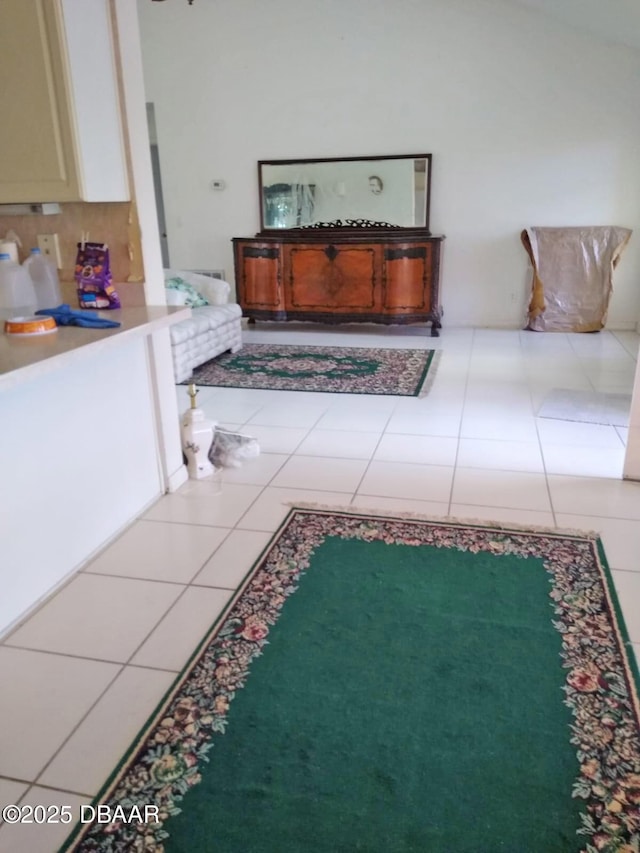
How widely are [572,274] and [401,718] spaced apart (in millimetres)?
5370

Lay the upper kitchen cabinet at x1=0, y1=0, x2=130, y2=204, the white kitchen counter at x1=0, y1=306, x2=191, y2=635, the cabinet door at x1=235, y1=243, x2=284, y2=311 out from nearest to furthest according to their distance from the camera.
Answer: the white kitchen counter at x1=0, y1=306, x2=191, y2=635 → the upper kitchen cabinet at x1=0, y1=0, x2=130, y2=204 → the cabinet door at x1=235, y1=243, x2=284, y2=311

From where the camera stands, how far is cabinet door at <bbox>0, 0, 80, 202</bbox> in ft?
6.38

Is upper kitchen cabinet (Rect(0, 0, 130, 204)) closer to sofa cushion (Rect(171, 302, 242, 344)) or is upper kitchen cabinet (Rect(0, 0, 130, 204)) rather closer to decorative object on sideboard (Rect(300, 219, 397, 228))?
sofa cushion (Rect(171, 302, 242, 344))

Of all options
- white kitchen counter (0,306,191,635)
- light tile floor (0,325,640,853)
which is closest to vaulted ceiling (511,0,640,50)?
light tile floor (0,325,640,853)

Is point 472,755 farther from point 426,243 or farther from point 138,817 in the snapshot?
point 426,243

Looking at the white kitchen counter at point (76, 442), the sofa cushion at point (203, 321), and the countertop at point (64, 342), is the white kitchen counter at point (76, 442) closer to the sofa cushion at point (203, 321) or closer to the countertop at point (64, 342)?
the countertop at point (64, 342)

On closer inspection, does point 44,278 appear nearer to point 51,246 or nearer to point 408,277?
point 51,246

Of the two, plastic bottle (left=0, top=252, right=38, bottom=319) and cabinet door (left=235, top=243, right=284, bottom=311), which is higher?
plastic bottle (left=0, top=252, right=38, bottom=319)

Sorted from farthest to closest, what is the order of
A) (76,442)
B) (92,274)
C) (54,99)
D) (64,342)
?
(92,274) < (76,442) < (54,99) < (64,342)

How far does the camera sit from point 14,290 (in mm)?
2189

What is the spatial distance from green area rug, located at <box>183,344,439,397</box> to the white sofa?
11 centimetres

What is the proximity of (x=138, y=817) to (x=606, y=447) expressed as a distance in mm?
2691

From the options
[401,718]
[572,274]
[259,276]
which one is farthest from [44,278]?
[572,274]

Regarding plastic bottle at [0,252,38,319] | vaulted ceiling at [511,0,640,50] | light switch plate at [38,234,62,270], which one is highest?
vaulted ceiling at [511,0,640,50]
